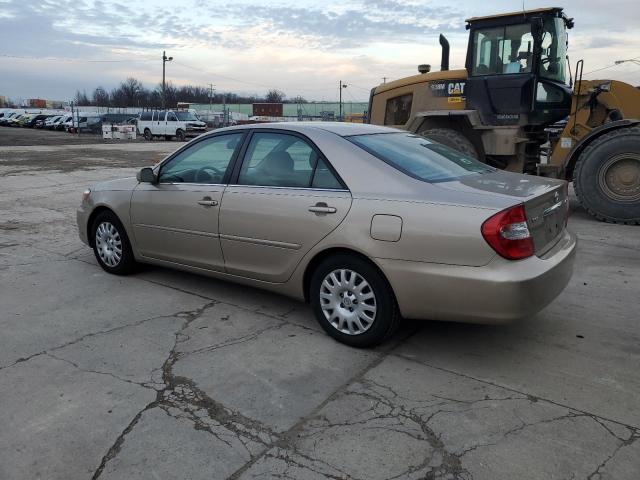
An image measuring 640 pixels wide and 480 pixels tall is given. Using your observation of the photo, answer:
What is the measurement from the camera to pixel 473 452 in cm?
268

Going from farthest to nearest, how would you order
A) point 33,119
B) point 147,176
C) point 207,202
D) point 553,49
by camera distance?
point 33,119, point 553,49, point 147,176, point 207,202

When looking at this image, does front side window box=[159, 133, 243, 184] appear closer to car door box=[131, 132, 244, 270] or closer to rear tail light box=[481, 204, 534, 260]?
car door box=[131, 132, 244, 270]

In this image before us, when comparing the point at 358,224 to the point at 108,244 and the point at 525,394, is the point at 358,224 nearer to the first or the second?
the point at 525,394

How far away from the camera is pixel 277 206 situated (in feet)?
13.5

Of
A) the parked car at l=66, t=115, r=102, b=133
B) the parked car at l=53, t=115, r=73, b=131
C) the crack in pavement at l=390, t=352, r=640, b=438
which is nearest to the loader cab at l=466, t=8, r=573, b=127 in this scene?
the crack in pavement at l=390, t=352, r=640, b=438

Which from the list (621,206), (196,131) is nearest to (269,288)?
(621,206)

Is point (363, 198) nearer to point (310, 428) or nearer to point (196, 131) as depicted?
point (310, 428)

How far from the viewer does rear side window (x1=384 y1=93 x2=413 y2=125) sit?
10273 mm

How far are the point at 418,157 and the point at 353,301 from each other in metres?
1.23

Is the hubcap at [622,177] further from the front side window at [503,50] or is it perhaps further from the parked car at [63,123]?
the parked car at [63,123]

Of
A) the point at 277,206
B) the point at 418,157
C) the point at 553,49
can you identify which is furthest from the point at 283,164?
the point at 553,49

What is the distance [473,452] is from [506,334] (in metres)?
1.58

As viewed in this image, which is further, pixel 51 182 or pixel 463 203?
pixel 51 182

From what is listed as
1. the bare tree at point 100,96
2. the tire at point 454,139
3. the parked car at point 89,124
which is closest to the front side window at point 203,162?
the tire at point 454,139
